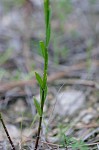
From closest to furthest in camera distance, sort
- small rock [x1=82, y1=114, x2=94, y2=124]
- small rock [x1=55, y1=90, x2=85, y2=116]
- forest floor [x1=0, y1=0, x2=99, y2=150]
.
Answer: forest floor [x1=0, y1=0, x2=99, y2=150] < small rock [x1=82, y1=114, x2=94, y2=124] < small rock [x1=55, y1=90, x2=85, y2=116]

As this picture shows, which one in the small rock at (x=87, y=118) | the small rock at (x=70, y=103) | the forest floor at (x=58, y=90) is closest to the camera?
the forest floor at (x=58, y=90)

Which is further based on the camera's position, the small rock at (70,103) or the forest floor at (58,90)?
the small rock at (70,103)

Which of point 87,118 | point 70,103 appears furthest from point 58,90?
point 87,118

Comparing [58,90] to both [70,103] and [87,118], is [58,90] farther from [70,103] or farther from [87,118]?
[87,118]

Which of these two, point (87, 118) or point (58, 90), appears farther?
point (58, 90)

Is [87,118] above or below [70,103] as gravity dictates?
below

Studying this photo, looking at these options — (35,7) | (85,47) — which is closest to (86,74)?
(85,47)

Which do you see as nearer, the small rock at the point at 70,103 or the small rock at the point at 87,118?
the small rock at the point at 87,118

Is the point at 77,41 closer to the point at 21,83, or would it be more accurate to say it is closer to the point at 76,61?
the point at 76,61

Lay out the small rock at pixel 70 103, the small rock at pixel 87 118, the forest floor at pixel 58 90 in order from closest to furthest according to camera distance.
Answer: the forest floor at pixel 58 90
the small rock at pixel 87 118
the small rock at pixel 70 103

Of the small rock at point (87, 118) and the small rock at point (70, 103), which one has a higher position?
the small rock at point (70, 103)

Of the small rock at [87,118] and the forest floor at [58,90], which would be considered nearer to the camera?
the forest floor at [58,90]
